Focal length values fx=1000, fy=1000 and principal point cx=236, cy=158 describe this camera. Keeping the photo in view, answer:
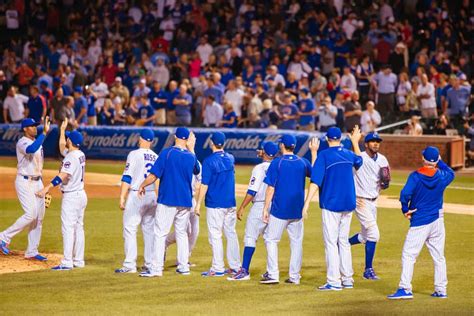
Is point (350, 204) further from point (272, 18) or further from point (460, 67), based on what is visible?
point (272, 18)

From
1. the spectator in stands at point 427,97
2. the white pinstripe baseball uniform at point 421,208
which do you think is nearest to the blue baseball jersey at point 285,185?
the white pinstripe baseball uniform at point 421,208

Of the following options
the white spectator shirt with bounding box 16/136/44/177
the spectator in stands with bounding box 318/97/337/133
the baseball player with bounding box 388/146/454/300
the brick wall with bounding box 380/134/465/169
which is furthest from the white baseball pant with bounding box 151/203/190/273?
the spectator in stands with bounding box 318/97/337/133

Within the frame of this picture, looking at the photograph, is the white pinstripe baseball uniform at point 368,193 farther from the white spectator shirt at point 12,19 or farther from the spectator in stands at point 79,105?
the white spectator shirt at point 12,19

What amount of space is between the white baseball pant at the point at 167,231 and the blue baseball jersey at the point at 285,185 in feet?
4.22

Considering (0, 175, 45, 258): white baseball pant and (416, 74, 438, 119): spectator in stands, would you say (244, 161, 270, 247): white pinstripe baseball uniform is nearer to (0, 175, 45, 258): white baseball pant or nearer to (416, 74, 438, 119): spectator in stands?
(0, 175, 45, 258): white baseball pant

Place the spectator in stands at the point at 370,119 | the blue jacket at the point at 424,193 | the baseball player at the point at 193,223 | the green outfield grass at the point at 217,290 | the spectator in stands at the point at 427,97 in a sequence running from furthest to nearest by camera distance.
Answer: the spectator in stands at the point at 427,97 < the spectator in stands at the point at 370,119 < the baseball player at the point at 193,223 < the blue jacket at the point at 424,193 < the green outfield grass at the point at 217,290

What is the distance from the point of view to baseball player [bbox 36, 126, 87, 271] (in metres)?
13.3

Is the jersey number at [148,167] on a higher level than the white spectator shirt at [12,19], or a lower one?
lower

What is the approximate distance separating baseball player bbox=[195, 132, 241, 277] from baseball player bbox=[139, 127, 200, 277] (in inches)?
8.8

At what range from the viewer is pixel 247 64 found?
1206 inches

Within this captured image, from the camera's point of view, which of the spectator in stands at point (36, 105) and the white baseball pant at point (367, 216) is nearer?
the white baseball pant at point (367, 216)

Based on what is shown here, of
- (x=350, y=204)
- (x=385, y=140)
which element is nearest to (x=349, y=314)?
(x=350, y=204)

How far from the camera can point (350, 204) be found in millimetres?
12188

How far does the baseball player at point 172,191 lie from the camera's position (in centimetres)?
1277
